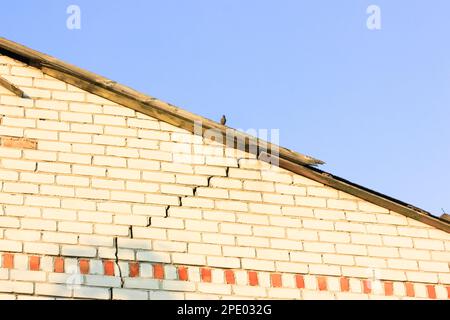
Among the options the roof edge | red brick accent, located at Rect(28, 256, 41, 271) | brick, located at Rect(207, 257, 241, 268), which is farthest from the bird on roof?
red brick accent, located at Rect(28, 256, 41, 271)

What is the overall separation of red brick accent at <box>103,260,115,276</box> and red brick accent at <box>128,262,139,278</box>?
0.16 meters

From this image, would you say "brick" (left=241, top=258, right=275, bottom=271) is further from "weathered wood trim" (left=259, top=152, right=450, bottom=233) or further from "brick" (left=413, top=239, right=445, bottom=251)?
"brick" (left=413, top=239, right=445, bottom=251)

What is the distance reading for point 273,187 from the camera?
849 cm

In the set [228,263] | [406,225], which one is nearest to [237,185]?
[228,263]

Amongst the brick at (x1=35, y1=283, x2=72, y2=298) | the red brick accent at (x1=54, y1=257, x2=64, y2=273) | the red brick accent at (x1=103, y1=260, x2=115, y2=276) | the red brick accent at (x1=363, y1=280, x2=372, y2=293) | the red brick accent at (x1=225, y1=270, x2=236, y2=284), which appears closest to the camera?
the brick at (x1=35, y1=283, x2=72, y2=298)

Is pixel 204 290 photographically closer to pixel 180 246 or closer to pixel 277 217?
pixel 180 246

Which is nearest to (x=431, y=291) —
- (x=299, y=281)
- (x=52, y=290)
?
(x=299, y=281)

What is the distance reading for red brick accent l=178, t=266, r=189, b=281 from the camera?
7734 mm

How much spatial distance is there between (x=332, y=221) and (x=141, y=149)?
1990 mm

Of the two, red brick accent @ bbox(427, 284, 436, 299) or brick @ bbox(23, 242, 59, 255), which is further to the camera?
red brick accent @ bbox(427, 284, 436, 299)

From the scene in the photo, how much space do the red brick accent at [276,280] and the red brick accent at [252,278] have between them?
0.14 meters

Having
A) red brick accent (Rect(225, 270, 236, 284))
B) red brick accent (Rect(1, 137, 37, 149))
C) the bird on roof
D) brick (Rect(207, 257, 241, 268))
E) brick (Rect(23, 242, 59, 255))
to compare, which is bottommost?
red brick accent (Rect(225, 270, 236, 284))

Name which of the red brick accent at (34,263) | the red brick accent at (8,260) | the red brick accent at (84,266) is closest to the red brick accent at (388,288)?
the red brick accent at (84,266)
